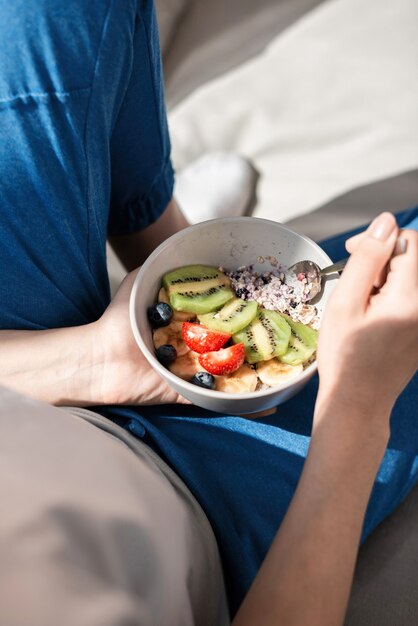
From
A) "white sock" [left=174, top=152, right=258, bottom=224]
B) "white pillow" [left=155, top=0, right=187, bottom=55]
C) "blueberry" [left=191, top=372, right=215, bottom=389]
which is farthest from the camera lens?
"white pillow" [left=155, top=0, right=187, bottom=55]

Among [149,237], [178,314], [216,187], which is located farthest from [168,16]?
[178,314]

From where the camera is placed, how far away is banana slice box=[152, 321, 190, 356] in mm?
699

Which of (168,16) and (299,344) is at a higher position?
(168,16)

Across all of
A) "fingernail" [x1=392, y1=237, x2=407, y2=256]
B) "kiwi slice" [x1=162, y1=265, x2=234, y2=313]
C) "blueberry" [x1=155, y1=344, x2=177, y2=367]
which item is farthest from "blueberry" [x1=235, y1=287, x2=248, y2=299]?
"fingernail" [x1=392, y1=237, x2=407, y2=256]

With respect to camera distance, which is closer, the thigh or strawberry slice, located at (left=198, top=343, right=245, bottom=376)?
the thigh

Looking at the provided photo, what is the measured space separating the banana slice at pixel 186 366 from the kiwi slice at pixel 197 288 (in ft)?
0.20

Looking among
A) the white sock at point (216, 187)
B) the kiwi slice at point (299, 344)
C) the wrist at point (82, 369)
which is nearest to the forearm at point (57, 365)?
the wrist at point (82, 369)

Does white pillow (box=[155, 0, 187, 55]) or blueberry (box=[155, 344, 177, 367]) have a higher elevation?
white pillow (box=[155, 0, 187, 55])

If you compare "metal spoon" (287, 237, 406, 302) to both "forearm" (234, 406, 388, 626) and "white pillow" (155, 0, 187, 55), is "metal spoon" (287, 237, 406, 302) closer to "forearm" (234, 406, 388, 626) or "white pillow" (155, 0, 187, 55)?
"forearm" (234, 406, 388, 626)

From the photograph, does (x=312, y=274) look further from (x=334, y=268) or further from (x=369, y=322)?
(x=369, y=322)

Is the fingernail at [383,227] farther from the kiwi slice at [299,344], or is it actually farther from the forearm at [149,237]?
the forearm at [149,237]

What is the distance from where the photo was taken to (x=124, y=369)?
27.6 inches

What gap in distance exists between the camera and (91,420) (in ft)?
2.13

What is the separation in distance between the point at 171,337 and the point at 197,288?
74 mm
